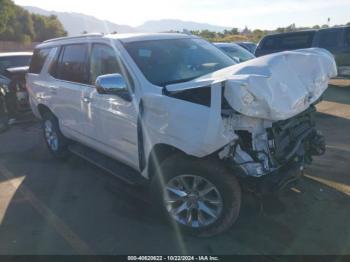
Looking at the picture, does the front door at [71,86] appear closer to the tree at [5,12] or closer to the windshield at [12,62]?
the windshield at [12,62]

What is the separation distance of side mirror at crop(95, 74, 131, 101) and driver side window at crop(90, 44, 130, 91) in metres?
0.11

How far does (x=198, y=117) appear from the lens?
344cm

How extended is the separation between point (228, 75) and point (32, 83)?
4356mm

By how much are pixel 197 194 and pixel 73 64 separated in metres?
2.83

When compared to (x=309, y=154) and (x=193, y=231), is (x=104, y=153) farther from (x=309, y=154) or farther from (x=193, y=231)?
(x=309, y=154)

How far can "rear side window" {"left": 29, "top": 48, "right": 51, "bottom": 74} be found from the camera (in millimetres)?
6510

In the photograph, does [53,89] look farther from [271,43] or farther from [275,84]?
[271,43]

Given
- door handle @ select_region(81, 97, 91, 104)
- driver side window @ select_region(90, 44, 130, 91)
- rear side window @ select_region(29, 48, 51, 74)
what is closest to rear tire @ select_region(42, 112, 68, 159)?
rear side window @ select_region(29, 48, 51, 74)

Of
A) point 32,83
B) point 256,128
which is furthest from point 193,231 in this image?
point 32,83

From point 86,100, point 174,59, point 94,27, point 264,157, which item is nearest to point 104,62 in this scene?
point 86,100

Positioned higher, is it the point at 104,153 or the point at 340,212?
the point at 104,153

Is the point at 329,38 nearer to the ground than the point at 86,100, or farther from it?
nearer to the ground

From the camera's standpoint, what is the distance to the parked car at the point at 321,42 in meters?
13.9

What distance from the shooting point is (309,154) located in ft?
14.6
